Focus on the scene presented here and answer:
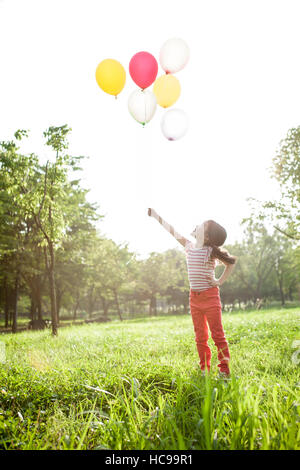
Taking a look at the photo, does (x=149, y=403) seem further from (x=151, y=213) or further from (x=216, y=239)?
(x=151, y=213)

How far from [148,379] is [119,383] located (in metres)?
0.32

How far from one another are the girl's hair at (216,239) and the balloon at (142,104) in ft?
6.96

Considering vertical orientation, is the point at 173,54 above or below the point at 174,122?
above

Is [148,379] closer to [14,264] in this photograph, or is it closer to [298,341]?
[298,341]

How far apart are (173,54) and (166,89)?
1.62ft

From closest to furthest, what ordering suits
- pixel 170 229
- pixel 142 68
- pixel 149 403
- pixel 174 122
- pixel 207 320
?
pixel 149 403 → pixel 207 320 → pixel 170 229 → pixel 142 68 → pixel 174 122

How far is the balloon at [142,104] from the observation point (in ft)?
13.3

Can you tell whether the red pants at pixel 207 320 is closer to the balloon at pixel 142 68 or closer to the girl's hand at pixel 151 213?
the girl's hand at pixel 151 213

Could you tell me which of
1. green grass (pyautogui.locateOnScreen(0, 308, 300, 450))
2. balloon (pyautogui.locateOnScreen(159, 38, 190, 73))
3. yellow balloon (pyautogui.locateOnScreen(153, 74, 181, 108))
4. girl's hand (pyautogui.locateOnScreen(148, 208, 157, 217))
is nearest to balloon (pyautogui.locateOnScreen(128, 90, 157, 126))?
yellow balloon (pyautogui.locateOnScreen(153, 74, 181, 108))

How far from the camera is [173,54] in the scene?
13.3 ft

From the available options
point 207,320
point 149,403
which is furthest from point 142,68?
point 149,403

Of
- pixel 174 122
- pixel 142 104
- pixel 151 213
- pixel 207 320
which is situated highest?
pixel 142 104

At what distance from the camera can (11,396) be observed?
250 centimetres
